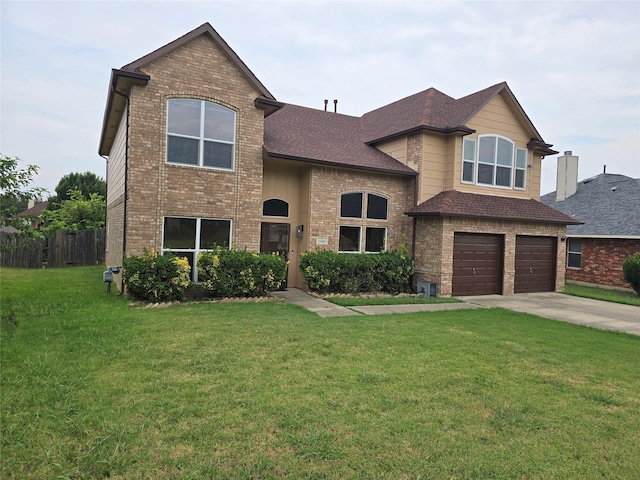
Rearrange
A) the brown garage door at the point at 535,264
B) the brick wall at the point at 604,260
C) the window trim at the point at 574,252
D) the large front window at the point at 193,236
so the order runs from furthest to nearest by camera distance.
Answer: the window trim at the point at 574,252 → the brick wall at the point at 604,260 → the brown garage door at the point at 535,264 → the large front window at the point at 193,236

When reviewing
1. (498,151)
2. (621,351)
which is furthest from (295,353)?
(498,151)

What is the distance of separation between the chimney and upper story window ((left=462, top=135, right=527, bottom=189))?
37.5ft

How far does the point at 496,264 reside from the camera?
50.4ft

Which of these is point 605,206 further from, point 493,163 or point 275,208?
point 275,208

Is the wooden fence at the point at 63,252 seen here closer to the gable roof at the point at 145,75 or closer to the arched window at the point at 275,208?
the gable roof at the point at 145,75

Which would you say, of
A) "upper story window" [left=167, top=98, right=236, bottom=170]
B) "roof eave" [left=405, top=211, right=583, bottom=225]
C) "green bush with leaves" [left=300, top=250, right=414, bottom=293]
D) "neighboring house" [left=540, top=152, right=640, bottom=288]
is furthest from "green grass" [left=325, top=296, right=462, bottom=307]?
"neighboring house" [left=540, top=152, right=640, bottom=288]

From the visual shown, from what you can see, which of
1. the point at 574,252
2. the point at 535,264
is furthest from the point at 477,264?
the point at 574,252

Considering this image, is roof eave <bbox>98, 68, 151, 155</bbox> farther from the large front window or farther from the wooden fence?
the wooden fence

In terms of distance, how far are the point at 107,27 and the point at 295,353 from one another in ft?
34.6

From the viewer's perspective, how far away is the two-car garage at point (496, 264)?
14.6m

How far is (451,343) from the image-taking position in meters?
7.41

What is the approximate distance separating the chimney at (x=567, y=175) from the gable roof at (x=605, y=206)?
38cm

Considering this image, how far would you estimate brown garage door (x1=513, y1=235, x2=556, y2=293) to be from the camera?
1591 cm

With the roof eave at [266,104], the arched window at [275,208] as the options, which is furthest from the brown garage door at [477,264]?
the roof eave at [266,104]
